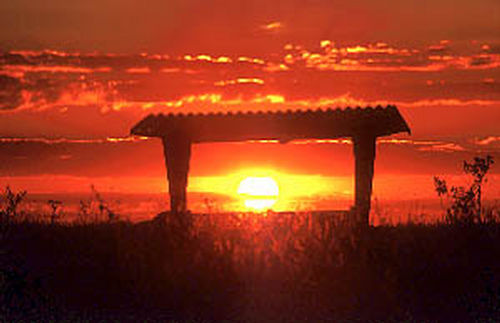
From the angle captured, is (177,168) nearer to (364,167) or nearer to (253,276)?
(364,167)

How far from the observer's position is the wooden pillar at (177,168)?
15.9 metres

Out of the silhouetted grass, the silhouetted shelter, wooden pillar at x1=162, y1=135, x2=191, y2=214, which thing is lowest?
the silhouetted grass

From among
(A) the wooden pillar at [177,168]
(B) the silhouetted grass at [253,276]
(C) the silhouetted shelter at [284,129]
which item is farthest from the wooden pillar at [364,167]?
(B) the silhouetted grass at [253,276]

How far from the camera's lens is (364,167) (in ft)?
50.5

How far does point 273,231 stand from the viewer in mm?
11375

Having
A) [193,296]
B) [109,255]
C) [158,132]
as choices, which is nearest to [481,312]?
[193,296]

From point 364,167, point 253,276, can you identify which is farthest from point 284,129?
point 253,276

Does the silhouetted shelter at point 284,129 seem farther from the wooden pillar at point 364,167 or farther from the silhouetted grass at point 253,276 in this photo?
the silhouetted grass at point 253,276

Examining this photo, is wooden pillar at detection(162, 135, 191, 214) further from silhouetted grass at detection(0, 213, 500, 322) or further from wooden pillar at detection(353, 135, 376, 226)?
silhouetted grass at detection(0, 213, 500, 322)

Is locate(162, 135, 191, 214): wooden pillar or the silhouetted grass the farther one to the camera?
locate(162, 135, 191, 214): wooden pillar

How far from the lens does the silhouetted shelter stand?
15.1 meters

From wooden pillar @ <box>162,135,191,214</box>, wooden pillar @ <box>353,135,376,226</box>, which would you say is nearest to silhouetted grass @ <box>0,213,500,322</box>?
wooden pillar @ <box>353,135,376,226</box>

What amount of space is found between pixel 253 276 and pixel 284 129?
584 centimetres

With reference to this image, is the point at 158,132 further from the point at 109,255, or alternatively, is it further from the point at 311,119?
the point at 109,255
